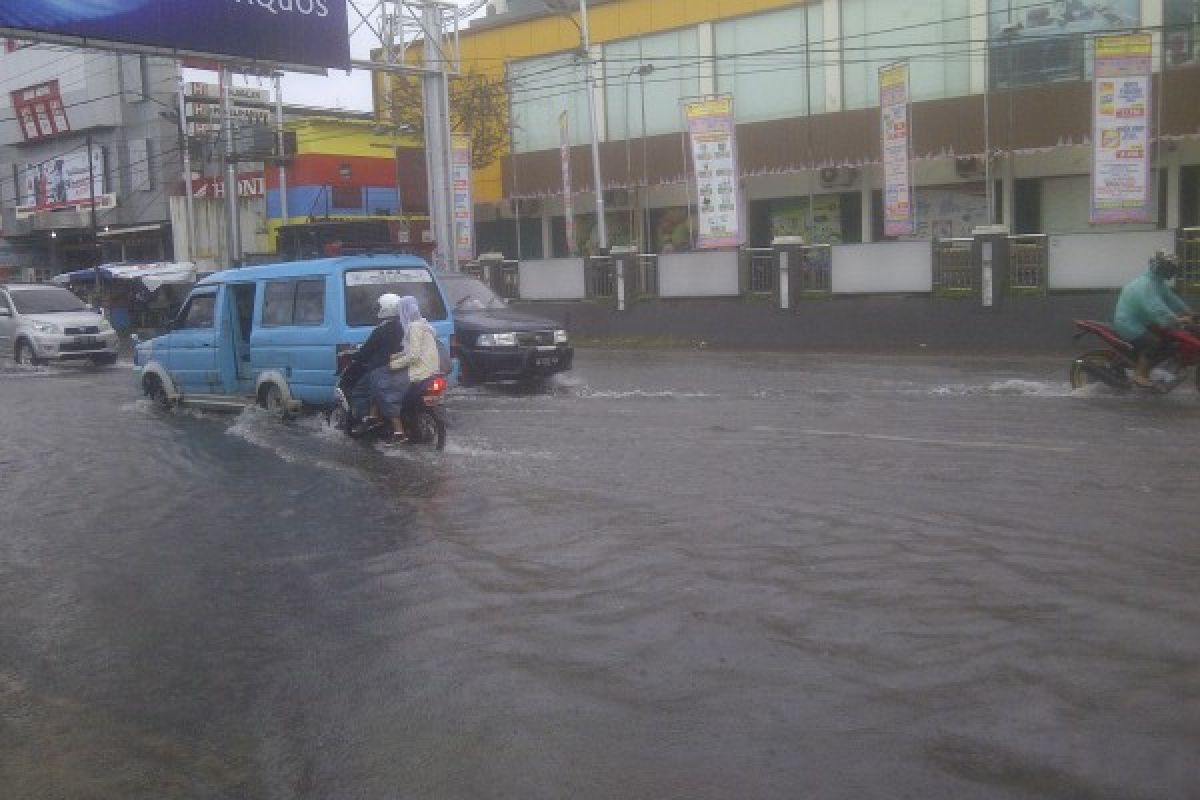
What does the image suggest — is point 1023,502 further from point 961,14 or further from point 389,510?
point 961,14

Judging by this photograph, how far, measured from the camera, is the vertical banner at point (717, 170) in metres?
A: 26.5

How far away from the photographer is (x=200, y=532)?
345 inches

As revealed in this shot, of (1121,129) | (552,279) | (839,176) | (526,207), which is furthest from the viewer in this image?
(526,207)

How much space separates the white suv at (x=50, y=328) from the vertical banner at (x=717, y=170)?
1281 cm

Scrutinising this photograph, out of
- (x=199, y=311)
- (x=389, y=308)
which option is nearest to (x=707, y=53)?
(x=199, y=311)

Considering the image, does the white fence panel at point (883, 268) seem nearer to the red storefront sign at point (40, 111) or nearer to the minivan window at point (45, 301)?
the minivan window at point (45, 301)

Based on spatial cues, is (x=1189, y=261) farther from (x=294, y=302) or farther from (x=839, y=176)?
(x=294, y=302)

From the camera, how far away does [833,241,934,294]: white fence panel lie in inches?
924

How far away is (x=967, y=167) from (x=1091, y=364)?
1546cm

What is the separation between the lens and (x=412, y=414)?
38.5 ft

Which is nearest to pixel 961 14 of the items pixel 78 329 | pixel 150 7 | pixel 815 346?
pixel 815 346

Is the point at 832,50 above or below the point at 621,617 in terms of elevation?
above

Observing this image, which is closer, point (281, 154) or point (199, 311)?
point (199, 311)

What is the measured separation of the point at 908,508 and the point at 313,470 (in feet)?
17.9
